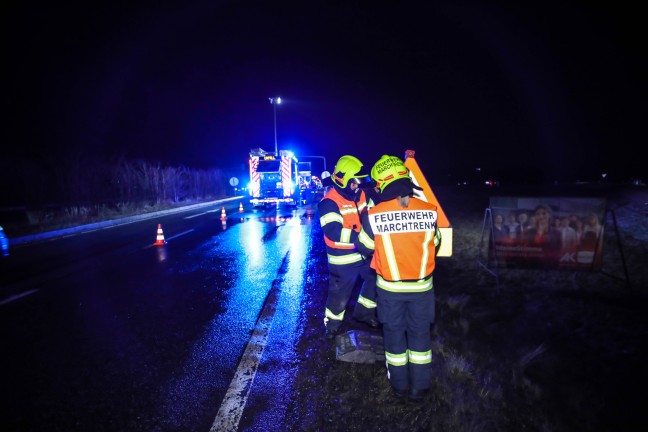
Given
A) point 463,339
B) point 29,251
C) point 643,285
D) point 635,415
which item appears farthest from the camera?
point 29,251

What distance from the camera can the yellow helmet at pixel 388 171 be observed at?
9.39 ft

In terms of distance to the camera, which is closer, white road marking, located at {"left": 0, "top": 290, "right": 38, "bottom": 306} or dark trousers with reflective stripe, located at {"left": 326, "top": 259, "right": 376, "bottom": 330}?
dark trousers with reflective stripe, located at {"left": 326, "top": 259, "right": 376, "bottom": 330}

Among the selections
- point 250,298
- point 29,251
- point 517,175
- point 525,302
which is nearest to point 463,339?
point 525,302

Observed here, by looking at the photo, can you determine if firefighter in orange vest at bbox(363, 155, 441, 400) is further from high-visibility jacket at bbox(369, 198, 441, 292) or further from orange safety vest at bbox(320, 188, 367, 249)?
orange safety vest at bbox(320, 188, 367, 249)

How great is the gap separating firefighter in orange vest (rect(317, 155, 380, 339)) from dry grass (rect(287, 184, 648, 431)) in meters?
0.48

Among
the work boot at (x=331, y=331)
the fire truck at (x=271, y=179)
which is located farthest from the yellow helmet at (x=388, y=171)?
the fire truck at (x=271, y=179)

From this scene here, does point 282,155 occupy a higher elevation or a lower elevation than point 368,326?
higher

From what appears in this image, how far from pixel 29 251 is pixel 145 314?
7.29 m

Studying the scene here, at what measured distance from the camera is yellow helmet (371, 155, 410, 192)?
286 cm

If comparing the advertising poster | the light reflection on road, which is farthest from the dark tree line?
the advertising poster

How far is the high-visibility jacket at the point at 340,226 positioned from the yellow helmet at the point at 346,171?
0.41 ft

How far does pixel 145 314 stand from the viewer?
4.75 meters

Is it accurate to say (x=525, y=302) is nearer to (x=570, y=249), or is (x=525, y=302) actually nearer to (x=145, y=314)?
(x=570, y=249)

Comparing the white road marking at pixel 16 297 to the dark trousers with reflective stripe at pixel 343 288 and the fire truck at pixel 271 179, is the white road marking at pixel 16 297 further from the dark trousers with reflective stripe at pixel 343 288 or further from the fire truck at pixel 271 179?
the fire truck at pixel 271 179
